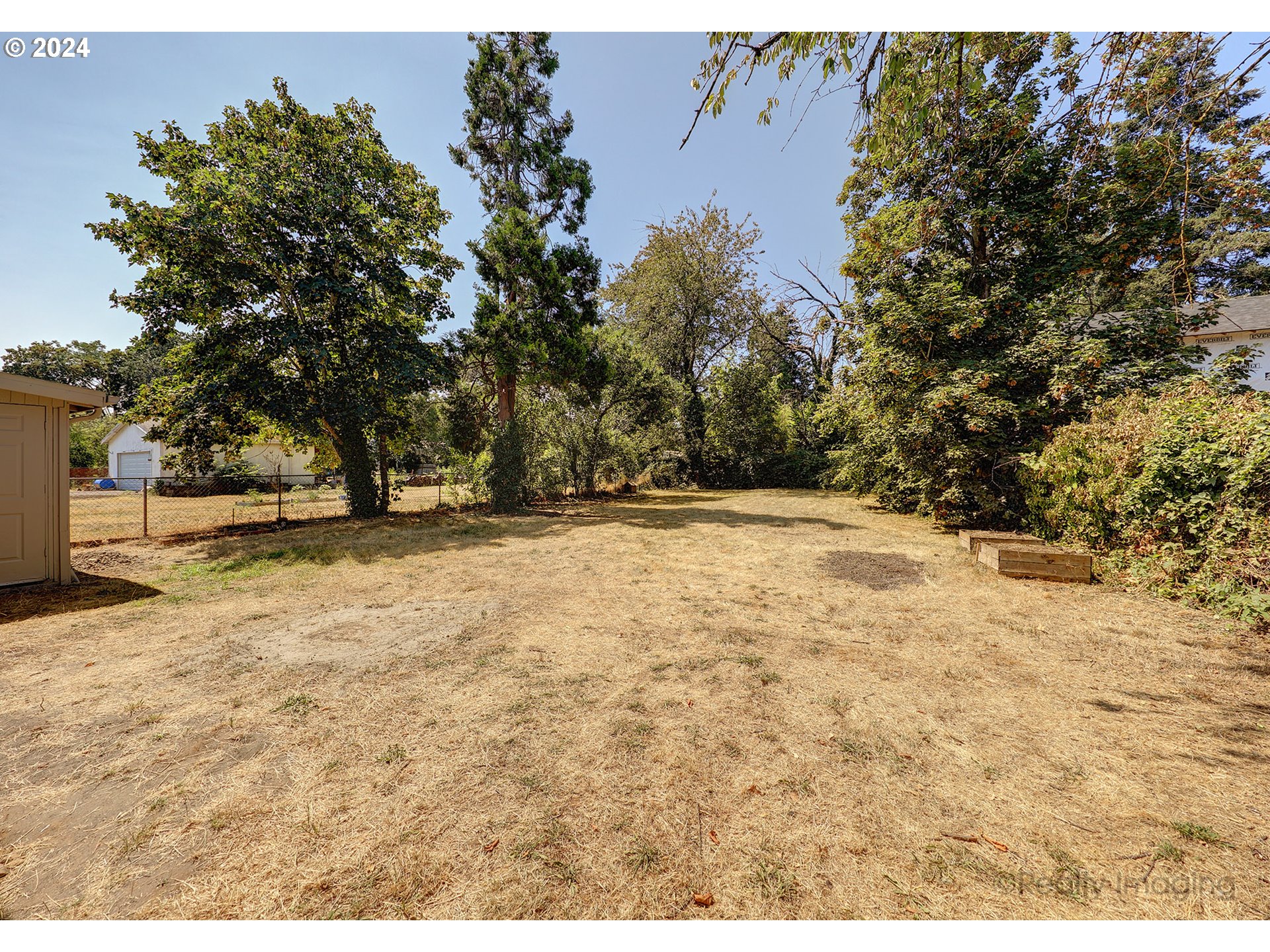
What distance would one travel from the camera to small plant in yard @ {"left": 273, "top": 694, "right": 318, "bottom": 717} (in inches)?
109

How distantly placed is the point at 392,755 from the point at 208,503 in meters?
21.0

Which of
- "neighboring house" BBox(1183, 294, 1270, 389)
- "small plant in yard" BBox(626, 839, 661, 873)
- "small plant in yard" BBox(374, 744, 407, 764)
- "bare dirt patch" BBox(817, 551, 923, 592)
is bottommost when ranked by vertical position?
"small plant in yard" BBox(626, 839, 661, 873)

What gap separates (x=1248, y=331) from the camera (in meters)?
16.9

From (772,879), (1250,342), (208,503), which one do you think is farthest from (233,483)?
(1250,342)

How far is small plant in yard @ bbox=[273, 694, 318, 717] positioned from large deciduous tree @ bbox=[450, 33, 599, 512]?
390 inches

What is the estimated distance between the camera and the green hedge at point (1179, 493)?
4102 mm

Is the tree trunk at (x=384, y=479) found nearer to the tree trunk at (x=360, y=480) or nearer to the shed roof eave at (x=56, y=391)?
the tree trunk at (x=360, y=480)

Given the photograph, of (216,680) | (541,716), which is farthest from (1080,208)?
(216,680)

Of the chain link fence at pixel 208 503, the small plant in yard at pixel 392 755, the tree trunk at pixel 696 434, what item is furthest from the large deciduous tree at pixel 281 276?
the tree trunk at pixel 696 434

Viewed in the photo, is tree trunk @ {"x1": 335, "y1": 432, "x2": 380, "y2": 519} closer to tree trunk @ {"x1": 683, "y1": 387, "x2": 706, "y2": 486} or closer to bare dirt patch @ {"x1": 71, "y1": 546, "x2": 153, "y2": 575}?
bare dirt patch @ {"x1": 71, "y1": 546, "x2": 153, "y2": 575}

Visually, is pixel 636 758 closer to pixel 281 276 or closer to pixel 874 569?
pixel 874 569

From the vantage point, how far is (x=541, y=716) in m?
2.70

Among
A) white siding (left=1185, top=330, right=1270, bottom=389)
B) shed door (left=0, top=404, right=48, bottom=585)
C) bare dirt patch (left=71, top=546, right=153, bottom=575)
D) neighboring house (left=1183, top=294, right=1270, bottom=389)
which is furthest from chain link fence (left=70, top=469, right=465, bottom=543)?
neighboring house (left=1183, top=294, right=1270, bottom=389)

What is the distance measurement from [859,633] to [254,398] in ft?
40.7
